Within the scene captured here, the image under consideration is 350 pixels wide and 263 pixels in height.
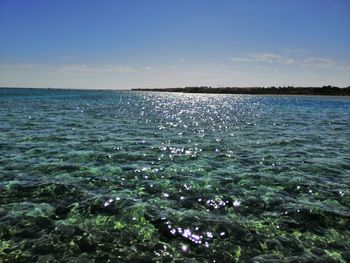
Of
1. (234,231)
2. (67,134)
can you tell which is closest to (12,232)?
(234,231)

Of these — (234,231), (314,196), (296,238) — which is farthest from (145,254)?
(314,196)

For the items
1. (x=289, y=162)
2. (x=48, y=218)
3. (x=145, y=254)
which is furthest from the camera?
(x=289, y=162)

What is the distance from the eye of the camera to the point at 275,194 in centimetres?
1230

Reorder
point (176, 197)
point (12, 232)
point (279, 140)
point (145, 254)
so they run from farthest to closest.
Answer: point (279, 140) < point (176, 197) < point (12, 232) < point (145, 254)

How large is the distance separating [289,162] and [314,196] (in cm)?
558

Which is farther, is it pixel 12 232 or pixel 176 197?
pixel 176 197

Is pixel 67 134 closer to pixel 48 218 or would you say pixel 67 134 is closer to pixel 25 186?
pixel 25 186

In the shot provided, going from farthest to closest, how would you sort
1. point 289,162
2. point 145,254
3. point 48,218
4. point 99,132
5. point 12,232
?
1. point 99,132
2. point 289,162
3. point 48,218
4. point 12,232
5. point 145,254

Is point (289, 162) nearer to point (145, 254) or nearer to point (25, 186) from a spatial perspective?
point (145, 254)

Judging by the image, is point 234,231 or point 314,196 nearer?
point 234,231

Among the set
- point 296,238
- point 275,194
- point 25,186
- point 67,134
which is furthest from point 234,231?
point 67,134

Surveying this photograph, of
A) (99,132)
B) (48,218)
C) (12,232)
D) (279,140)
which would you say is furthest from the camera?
(99,132)

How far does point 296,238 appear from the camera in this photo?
8.89 m

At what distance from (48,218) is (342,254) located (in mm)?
8279
